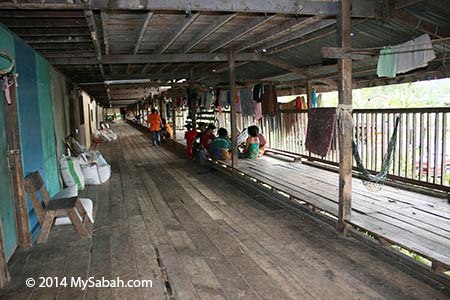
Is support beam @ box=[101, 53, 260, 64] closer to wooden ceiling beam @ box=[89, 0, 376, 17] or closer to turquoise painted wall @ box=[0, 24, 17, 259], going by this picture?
turquoise painted wall @ box=[0, 24, 17, 259]

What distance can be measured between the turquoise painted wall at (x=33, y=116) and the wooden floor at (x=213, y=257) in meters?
0.84

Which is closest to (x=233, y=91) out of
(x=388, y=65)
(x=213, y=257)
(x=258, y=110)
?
(x=258, y=110)

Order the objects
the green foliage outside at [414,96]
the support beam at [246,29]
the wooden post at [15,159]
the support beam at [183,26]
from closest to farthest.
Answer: the wooden post at [15,159], the support beam at [183,26], the support beam at [246,29], the green foliage outside at [414,96]

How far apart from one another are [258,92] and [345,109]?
4998 millimetres

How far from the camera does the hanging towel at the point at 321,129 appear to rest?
459cm

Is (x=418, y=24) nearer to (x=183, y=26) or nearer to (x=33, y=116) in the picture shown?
(x=183, y=26)

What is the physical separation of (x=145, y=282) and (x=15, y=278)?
1303 millimetres

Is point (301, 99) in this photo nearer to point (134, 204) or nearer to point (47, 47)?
point (134, 204)

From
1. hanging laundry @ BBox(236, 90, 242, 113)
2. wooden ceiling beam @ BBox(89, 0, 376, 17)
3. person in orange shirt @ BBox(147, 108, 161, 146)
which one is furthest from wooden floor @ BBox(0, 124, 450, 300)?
person in orange shirt @ BBox(147, 108, 161, 146)

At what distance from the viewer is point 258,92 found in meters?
9.11

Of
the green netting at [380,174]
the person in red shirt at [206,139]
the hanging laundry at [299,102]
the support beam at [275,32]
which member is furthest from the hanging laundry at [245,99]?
the green netting at [380,174]

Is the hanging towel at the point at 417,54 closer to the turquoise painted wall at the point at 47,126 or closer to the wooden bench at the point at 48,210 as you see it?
the wooden bench at the point at 48,210

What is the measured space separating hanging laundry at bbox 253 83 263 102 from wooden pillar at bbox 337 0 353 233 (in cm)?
479

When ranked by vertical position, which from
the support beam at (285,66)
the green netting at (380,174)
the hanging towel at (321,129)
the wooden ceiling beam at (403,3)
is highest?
the wooden ceiling beam at (403,3)
